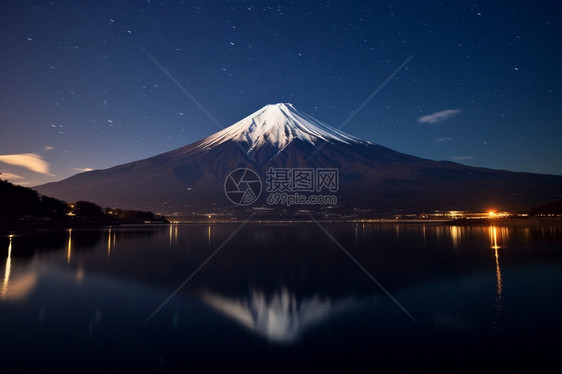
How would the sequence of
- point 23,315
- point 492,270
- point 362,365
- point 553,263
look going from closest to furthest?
point 362,365, point 23,315, point 492,270, point 553,263

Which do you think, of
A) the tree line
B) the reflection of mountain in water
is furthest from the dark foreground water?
the tree line

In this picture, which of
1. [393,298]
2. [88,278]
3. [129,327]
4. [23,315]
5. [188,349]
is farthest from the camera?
[88,278]

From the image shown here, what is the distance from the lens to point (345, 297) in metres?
13.6

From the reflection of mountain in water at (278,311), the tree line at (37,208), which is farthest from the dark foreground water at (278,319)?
the tree line at (37,208)

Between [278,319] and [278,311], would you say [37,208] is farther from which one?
[278,319]

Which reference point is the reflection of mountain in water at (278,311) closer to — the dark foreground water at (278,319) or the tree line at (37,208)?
the dark foreground water at (278,319)

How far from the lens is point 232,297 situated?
1364 cm

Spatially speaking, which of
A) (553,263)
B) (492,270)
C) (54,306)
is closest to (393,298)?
(492,270)

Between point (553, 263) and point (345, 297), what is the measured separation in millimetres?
15591

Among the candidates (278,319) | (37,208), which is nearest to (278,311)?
(278,319)

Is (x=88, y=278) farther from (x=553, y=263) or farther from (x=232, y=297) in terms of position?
(x=553, y=263)

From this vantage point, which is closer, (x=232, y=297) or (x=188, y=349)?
(x=188, y=349)

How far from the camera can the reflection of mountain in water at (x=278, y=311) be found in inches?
387

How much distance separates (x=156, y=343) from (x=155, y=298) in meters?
5.02
